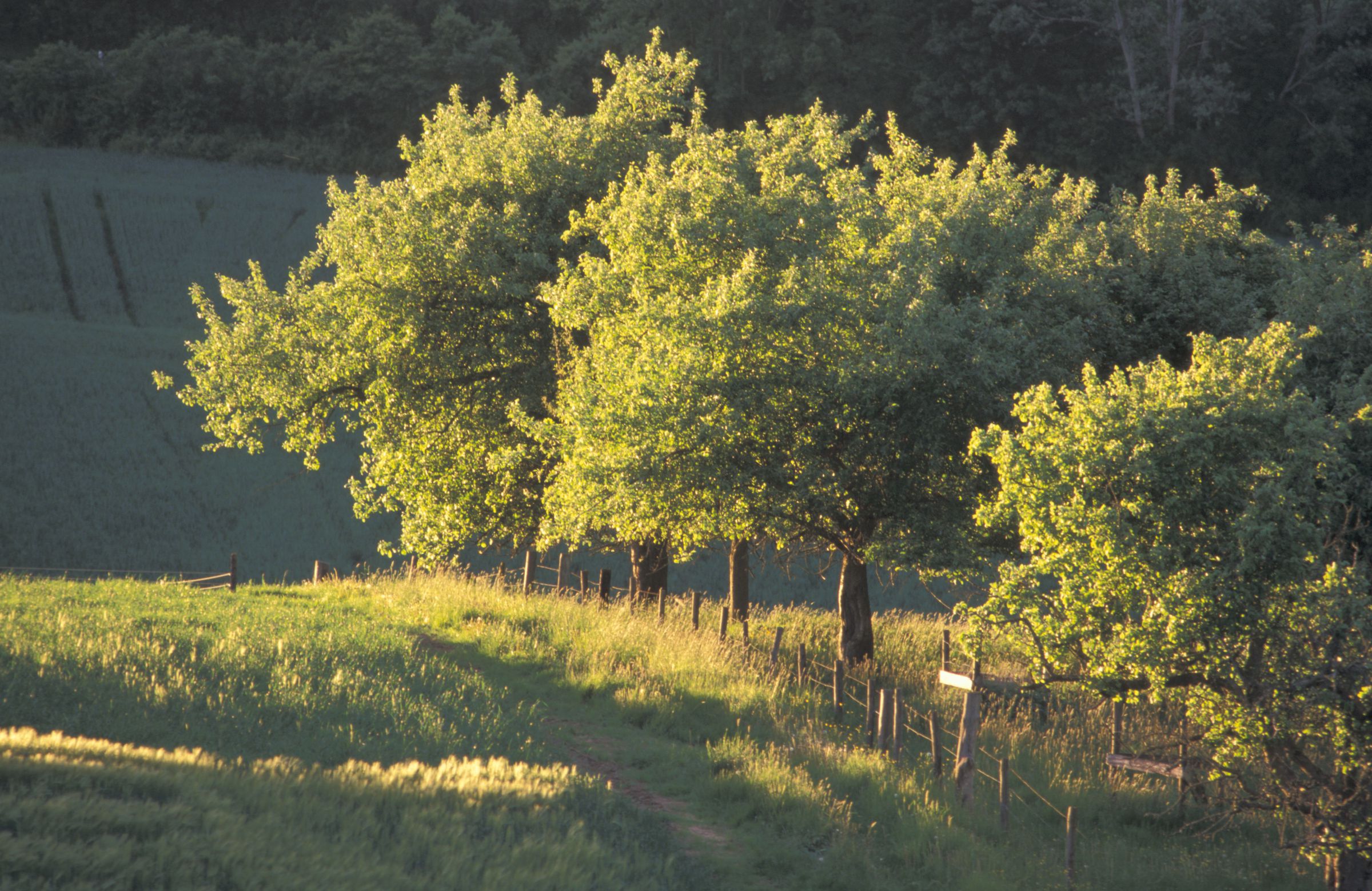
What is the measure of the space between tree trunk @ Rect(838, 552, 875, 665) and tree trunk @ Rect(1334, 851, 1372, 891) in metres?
10.4

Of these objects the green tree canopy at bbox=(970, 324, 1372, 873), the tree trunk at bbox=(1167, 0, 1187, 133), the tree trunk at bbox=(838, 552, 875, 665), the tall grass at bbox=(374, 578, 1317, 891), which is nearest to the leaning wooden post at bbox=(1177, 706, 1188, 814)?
the tall grass at bbox=(374, 578, 1317, 891)

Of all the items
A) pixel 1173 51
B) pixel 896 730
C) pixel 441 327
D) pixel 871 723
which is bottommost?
pixel 871 723

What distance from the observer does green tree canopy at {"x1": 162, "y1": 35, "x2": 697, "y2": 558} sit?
2267 centimetres

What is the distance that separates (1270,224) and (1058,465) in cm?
6631

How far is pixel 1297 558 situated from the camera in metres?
10.9

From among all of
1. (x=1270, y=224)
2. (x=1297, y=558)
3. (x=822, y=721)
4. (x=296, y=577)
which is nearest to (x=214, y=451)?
(x=296, y=577)

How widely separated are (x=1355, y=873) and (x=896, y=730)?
17.7 ft

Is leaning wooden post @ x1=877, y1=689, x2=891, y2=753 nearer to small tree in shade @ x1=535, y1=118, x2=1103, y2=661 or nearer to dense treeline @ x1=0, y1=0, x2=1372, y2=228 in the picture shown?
small tree in shade @ x1=535, y1=118, x2=1103, y2=661

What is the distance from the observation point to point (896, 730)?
1457 cm

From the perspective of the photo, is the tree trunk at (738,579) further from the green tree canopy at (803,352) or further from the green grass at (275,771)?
the green grass at (275,771)

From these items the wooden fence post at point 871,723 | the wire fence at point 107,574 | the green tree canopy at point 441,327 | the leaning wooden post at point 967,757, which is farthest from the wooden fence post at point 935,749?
the wire fence at point 107,574

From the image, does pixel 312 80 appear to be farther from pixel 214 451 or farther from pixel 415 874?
pixel 415 874

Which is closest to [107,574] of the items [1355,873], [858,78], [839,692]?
[839,692]

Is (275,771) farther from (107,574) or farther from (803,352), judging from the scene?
(107,574)
